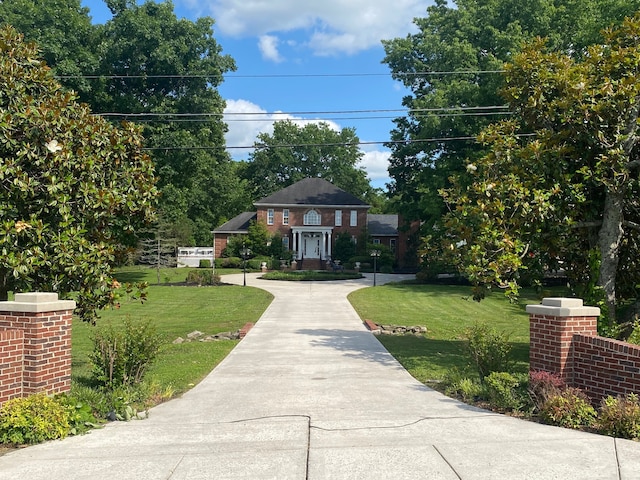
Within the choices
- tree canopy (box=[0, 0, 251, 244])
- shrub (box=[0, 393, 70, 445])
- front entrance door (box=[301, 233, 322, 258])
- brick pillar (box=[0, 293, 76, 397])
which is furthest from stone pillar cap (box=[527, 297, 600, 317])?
front entrance door (box=[301, 233, 322, 258])

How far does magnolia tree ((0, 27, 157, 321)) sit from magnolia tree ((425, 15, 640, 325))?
6849mm

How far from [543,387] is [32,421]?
640 cm

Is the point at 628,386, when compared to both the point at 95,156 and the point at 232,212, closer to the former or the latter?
the point at 95,156

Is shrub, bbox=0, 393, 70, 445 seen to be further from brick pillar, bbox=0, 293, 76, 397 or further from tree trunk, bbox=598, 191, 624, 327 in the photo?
tree trunk, bbox=598, 191, 624, 327

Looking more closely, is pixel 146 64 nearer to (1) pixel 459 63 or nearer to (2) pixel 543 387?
(1) pixel 459 63

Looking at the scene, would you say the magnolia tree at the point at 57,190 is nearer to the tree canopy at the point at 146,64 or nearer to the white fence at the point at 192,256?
the tree canopy at the point at 146,64

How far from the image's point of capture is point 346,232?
49.2 meters

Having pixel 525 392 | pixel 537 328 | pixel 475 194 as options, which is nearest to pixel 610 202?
pixel 475 194

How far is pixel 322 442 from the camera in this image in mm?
5641

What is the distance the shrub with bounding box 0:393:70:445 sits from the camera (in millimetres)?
5758

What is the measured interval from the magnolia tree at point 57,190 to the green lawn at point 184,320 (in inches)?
78.9

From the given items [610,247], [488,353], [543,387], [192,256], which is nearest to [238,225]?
[192,256]

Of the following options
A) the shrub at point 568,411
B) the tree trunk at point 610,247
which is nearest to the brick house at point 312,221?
the tree trunk at point 610,247

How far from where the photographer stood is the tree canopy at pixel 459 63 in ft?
88.7
